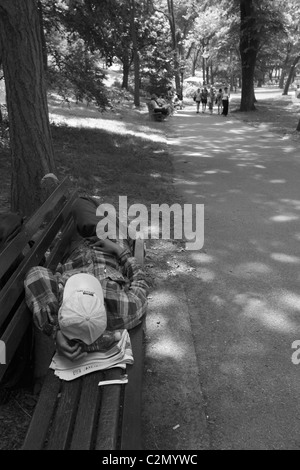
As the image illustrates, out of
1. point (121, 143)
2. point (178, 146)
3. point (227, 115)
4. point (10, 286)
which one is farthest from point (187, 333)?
point (227, 115)

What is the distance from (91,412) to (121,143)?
450 inches

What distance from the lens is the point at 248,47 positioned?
78.7 ft

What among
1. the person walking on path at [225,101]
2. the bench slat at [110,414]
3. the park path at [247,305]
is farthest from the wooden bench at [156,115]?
the bench slat at [110,414]

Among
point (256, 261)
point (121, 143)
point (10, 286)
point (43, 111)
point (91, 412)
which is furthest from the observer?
point (121, 143)

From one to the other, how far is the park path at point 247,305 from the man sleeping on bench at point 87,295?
31.4 inches

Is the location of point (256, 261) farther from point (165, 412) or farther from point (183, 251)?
point (165, 412)

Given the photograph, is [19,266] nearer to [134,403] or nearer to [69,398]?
[69,398]

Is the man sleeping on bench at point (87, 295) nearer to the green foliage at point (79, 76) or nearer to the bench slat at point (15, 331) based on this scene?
the bench slat at point (15, 331)

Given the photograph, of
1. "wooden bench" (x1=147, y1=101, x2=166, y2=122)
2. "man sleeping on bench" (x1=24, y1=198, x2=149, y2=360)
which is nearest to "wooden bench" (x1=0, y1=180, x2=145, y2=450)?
"man sleeping on bench" (x1=24, y1=198, x2=149, y2=360)

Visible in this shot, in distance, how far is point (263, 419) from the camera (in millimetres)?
2775

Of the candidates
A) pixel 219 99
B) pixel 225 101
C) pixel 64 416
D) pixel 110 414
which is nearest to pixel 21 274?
pixel 64 416

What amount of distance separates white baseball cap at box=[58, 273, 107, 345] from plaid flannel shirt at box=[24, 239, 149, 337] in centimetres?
26

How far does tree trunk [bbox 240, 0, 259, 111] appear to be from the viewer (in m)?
23.1

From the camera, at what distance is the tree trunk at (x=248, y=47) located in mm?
23083
